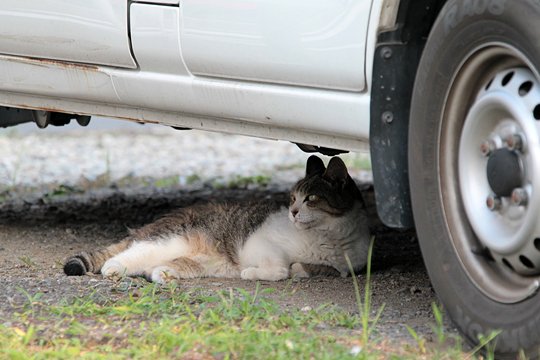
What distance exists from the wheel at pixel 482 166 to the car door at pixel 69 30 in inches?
60.9

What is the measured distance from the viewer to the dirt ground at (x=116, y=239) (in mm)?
4090

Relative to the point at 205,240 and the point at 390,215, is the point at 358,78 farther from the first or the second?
the point at 205,240

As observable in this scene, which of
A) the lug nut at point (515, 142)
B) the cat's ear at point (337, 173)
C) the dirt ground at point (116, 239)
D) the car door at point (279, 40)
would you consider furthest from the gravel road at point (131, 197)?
the car door at point (279, 40)

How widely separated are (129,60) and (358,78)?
1.24 metres

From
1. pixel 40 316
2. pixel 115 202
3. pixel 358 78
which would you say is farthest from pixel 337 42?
pixel 115 202

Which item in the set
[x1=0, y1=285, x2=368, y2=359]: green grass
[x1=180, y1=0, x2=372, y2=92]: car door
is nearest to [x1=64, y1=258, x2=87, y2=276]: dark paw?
[x1=0, y1=285, x2=368, y2=359]: green grass

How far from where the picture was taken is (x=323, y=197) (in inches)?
205

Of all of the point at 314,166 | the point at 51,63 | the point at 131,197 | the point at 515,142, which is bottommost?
the point at 131,197

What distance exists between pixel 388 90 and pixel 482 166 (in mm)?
474

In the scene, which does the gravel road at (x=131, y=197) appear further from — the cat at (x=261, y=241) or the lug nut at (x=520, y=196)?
the lug nut at (x=520, y=196)

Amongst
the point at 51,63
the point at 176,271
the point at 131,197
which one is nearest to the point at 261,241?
the point at 176,271

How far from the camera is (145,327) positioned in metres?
3.53

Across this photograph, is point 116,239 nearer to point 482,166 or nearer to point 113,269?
point 113,269

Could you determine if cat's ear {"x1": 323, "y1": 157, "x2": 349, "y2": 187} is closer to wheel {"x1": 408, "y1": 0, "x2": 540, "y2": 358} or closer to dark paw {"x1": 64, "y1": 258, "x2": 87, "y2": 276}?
dark paw {"x1": 64, "y1": 258, "x2": 87, "y2": 276}
